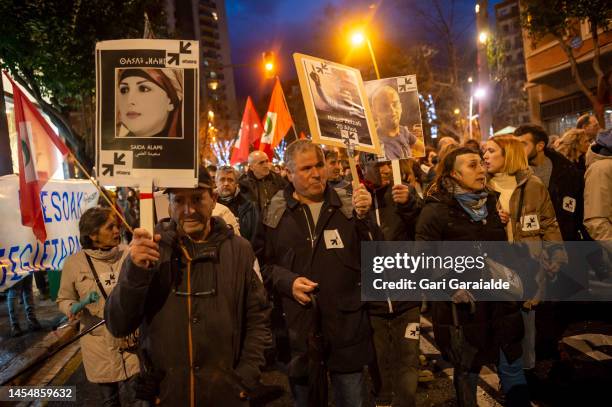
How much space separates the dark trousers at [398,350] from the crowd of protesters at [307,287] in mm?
11

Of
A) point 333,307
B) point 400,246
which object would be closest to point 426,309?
point 400,246

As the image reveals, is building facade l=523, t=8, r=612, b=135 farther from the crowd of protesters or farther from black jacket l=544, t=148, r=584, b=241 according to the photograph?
the crowd of protesters

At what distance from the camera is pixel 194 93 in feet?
8.66

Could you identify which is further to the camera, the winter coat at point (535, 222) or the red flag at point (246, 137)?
the red flag at point (246, 137)

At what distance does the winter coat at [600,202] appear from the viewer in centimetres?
436

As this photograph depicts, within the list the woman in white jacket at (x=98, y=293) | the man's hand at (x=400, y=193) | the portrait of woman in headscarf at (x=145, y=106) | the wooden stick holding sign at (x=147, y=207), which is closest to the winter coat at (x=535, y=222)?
the man's hand at (x=400, y=193)

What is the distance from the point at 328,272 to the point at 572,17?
47.2 ft

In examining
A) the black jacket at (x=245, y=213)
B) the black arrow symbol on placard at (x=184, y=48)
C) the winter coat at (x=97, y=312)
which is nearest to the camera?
the black arrow symbol on placard at (x=184, y=48)

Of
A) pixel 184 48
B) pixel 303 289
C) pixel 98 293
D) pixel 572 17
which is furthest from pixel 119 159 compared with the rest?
pixel 572 17

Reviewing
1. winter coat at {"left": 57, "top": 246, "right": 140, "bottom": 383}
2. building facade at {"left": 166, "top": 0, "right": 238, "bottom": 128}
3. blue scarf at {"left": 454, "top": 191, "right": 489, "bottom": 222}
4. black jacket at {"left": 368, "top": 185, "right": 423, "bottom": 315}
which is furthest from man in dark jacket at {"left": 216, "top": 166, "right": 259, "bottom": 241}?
building facade at {"left": 166, "top": 0, "right": 238, "bottom": 128}

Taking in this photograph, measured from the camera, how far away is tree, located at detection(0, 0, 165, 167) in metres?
9.91

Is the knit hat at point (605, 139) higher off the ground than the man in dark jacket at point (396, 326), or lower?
higher

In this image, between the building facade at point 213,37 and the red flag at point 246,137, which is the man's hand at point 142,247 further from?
the building facade at point 213,37

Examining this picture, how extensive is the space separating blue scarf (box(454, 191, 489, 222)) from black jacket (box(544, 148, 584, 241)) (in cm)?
195
